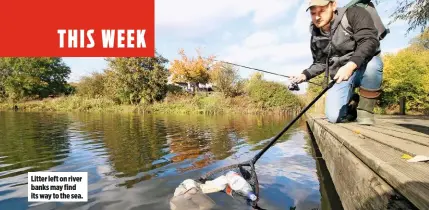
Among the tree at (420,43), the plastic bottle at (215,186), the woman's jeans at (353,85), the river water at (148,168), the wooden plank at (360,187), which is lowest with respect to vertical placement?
the river water at (148,168)

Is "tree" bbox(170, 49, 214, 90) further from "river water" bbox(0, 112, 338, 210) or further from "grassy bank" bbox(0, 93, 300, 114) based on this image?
"river water" bbox(0, 112, 338, 210)

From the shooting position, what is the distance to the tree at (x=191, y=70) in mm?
45656

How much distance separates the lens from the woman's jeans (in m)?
4.44

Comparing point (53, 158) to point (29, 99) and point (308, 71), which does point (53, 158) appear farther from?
point (29, 99)

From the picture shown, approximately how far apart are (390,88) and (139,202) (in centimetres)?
2183

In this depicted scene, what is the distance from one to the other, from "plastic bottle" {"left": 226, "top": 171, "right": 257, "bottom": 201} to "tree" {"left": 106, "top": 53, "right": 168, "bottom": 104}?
33.5m

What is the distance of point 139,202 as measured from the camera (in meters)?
3.53

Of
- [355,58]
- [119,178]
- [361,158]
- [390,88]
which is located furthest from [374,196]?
[390,88]

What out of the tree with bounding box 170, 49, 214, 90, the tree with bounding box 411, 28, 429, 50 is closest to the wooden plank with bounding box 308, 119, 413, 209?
the tree with bounding box 170, 49, 214, 90

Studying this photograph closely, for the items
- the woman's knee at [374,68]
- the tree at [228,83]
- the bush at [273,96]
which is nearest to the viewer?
the woman's knee at [374,68]

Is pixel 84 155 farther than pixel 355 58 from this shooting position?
Yes

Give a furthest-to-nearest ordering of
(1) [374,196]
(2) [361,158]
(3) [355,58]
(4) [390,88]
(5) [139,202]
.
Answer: (4) [390,88] → (5) [139,202] → (3) [355,58] → (2) [361,158] → (1) [374,196]
